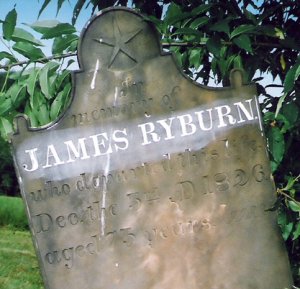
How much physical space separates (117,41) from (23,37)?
0.40m

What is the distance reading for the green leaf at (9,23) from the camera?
10.8 ft

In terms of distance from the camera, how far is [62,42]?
3.36m

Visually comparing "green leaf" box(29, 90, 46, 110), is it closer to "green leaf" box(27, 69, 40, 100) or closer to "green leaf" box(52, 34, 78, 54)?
"green leaf" box(27, 69, 40, 100)

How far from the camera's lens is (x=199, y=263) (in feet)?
10.9

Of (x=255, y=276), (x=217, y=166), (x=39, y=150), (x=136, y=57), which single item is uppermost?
(x=136, y=57)

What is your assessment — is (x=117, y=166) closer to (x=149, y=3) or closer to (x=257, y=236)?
(x=257, y=236)

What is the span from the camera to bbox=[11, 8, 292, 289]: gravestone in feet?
10.4

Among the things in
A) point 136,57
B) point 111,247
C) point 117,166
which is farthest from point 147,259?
point 136,57

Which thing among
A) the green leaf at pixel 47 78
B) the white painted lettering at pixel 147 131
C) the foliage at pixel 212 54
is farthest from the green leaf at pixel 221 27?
the green leaf at pixel 47 78

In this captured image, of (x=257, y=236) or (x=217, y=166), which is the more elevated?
(x=217, y=166)

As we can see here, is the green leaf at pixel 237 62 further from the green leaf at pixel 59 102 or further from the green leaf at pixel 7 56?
the green leaf at pixel 7 56

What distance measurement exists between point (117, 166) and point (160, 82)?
14.8 inches

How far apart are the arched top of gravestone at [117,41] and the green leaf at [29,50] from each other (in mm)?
227

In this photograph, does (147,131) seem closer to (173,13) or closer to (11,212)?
(173,13)
